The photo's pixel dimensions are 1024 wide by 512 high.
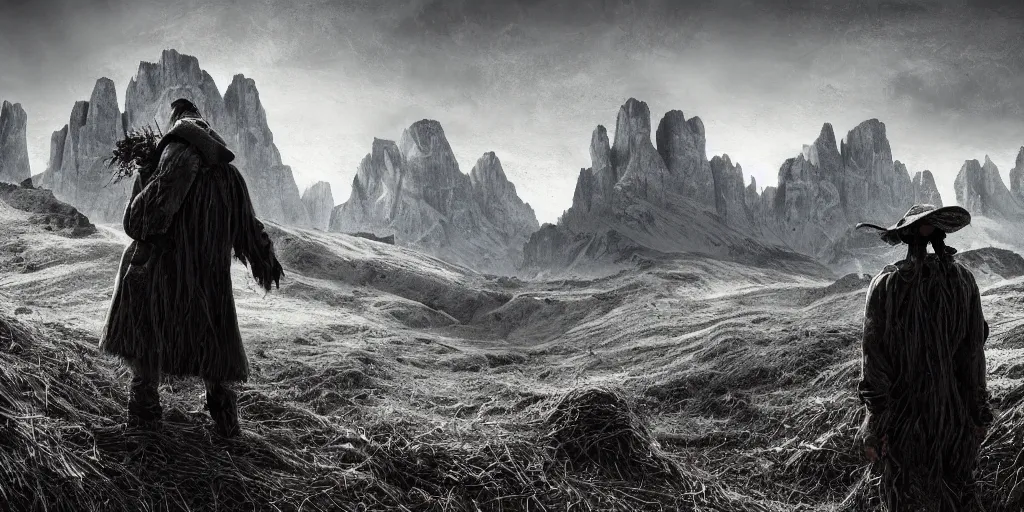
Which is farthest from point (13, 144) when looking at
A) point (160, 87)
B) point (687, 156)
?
point (687, 156)

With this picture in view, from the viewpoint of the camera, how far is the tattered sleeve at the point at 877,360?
10.3 feet

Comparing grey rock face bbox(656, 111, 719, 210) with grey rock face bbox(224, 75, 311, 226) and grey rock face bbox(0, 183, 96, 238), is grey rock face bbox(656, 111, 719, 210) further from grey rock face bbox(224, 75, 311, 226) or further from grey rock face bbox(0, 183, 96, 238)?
grey rock face bbox(0, 183, 96, 238)

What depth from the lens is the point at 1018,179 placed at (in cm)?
7106

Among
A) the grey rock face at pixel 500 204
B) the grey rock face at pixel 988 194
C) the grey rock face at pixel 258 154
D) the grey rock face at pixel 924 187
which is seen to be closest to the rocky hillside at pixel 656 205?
the grey rock face at pixel 924 187

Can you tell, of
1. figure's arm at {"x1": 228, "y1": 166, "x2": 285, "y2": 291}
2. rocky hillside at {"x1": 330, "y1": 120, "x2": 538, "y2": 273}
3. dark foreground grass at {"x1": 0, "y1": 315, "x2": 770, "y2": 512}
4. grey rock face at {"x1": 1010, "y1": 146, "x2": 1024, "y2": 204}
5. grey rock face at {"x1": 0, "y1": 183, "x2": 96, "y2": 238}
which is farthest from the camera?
rocky hillside at {"x1": 330, "y1": 120, "x2": 538, "y2": 273}

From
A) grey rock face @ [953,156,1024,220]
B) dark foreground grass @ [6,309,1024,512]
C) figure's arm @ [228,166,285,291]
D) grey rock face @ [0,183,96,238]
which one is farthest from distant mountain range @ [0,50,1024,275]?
figure's arm @ [228,166,285,291]

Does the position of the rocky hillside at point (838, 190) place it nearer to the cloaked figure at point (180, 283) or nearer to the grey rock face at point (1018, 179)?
the grey rock face at point (1018, 179)

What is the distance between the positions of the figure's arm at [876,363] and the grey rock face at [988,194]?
81.9 m

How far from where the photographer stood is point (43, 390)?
3.26 metres

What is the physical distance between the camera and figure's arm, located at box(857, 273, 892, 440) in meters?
3.13

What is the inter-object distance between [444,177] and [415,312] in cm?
7193

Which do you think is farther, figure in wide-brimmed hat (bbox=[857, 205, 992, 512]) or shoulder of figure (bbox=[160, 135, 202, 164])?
shoulder of figure (bbox=[160, 135, 202, 164])

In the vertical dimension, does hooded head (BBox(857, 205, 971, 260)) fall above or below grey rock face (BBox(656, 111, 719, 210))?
below

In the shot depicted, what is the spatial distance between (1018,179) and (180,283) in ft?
285
